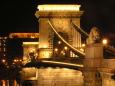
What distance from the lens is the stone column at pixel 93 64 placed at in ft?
77.4

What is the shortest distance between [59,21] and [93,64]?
37.1 m

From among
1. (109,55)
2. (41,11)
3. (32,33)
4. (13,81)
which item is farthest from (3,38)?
(109,55)

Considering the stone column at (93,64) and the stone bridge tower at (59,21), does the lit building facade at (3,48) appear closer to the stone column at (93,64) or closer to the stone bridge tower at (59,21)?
the stone bridge tower at (59,21)

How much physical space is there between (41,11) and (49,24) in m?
1.84

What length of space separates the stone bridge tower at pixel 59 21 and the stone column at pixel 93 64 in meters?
35.1

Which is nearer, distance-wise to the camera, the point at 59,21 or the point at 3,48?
the point at 59,21

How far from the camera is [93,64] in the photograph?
944 inches

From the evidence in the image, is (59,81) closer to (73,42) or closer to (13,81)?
(73,42)

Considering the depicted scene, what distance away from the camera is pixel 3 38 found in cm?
12750

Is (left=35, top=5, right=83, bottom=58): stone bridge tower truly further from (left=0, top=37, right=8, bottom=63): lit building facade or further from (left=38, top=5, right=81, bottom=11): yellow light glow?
(left=0, top=37, right=8, bottom=63): lit building facade

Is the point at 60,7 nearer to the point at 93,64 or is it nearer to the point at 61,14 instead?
the point at 61,14

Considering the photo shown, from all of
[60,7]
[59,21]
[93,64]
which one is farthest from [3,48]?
[93,64]

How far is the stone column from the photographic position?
23578 millimetres

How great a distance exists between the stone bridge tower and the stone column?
115ft
